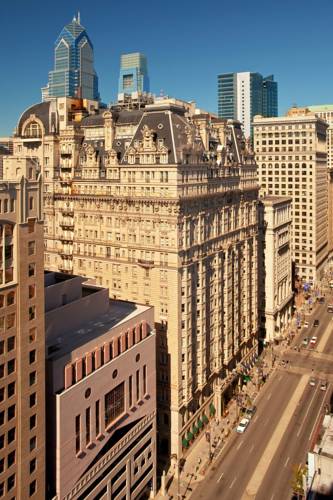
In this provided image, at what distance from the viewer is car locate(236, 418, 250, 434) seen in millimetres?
118562

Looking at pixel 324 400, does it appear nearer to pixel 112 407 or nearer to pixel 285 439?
pixel 285 439

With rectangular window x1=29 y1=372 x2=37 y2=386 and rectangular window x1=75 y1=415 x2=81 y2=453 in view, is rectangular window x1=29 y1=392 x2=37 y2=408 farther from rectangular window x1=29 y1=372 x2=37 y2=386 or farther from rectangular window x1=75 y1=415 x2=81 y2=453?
rectangular window x1=75 y1=415 x2=81 y2=453

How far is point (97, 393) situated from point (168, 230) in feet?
130

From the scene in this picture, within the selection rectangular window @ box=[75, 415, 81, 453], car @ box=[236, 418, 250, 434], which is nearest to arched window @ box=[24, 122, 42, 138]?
rectangular window @ box=[75, 415, 81, 453]

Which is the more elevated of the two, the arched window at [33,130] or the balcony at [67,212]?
the arched window at [33,130]

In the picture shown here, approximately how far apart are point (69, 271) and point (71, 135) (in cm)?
3290

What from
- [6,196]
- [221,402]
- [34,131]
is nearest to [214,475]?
[221,402]

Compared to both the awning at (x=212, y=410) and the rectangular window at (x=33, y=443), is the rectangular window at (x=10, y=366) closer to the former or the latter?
the rectangular window at (x=33, y=443)

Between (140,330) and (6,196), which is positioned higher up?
(6,196)

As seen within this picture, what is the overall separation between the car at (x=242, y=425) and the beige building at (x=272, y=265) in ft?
181

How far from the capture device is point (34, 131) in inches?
5192

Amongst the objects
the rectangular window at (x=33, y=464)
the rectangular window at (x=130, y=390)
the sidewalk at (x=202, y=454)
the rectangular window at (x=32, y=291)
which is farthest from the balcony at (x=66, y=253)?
the rectangular window at (x=33, y=464)

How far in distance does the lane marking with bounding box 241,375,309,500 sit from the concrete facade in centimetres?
1874

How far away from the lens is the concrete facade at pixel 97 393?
72.1 m
